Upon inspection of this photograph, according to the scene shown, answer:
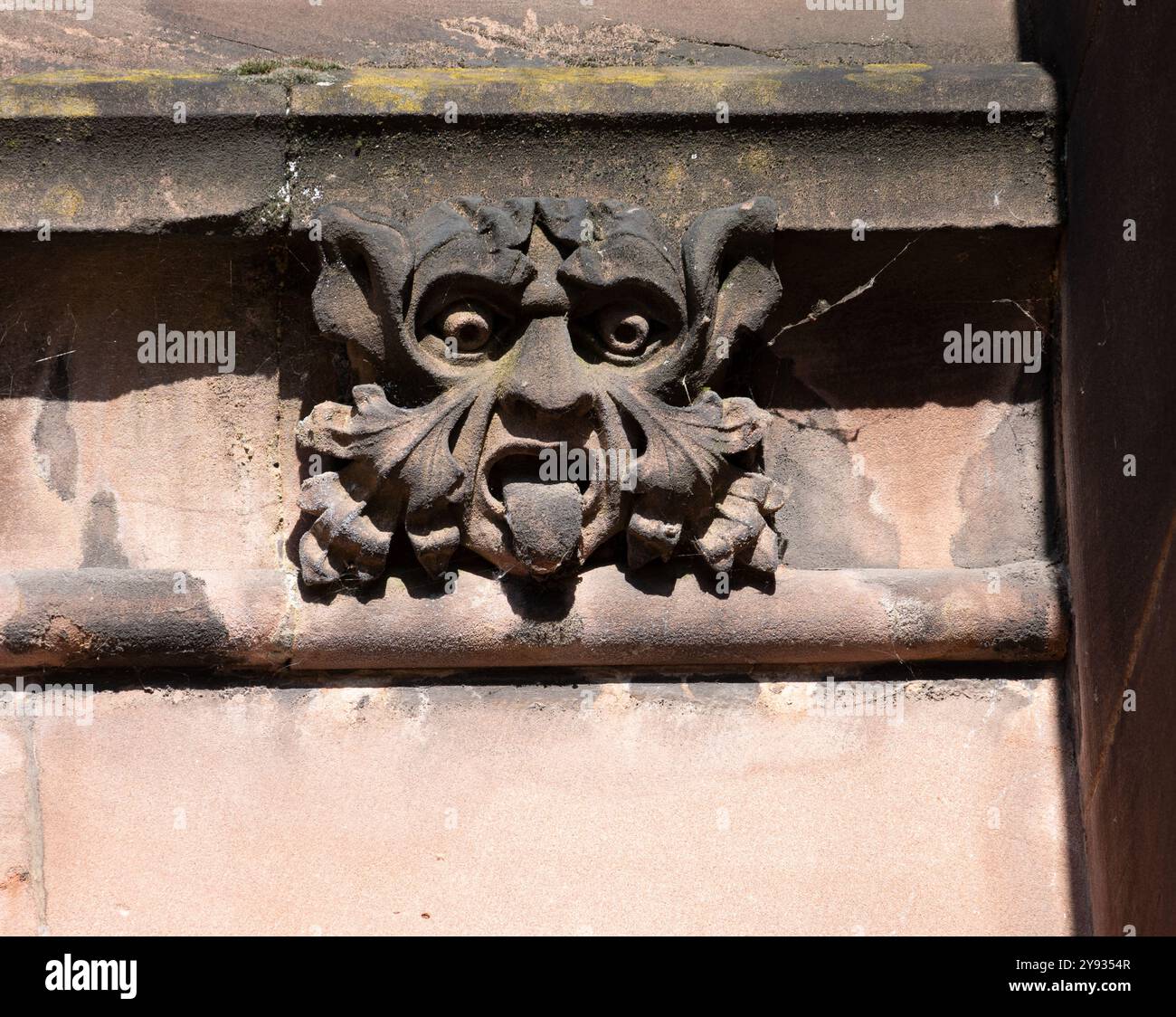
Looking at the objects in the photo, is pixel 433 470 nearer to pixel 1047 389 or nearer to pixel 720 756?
pixel 720 756

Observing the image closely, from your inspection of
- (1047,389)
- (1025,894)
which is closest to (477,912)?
(1025,894)

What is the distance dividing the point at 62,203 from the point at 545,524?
79cm

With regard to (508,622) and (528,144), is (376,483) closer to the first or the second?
(508,622)

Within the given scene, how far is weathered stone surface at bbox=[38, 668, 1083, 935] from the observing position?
188 centimetres

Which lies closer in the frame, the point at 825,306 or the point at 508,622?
the point at 508,622

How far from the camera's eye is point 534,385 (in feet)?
6.01

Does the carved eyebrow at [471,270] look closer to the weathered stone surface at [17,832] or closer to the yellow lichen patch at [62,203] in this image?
the yellow lichen patch at [62,203]

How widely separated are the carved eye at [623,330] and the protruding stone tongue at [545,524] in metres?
0.20

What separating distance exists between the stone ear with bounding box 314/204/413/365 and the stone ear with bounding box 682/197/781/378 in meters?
0.39

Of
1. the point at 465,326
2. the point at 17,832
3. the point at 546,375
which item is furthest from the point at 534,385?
the point at 17,832

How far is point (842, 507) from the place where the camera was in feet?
6.74

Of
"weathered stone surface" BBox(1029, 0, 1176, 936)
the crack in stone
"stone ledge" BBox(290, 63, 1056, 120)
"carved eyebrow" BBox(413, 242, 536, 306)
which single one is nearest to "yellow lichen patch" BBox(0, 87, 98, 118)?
"stone ledge" BBox(290, 63, 1056, 120)

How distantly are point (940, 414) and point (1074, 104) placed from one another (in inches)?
18.4

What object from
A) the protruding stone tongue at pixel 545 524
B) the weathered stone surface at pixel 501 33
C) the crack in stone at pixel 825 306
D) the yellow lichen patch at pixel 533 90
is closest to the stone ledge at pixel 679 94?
the yellow lichen patch at pixel 533 90
